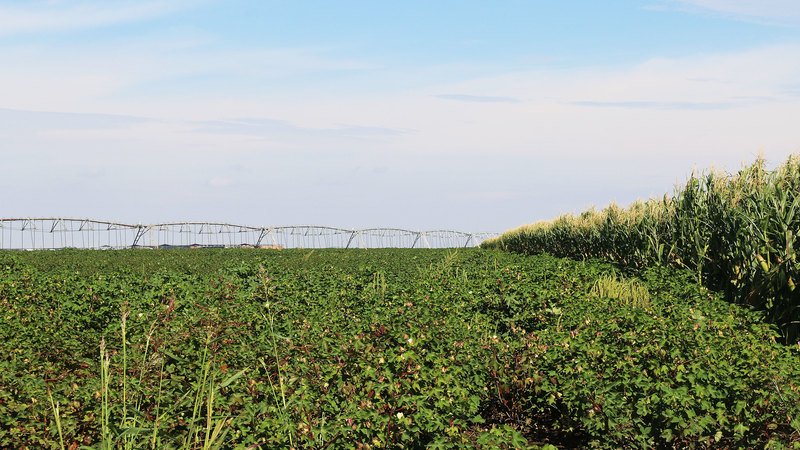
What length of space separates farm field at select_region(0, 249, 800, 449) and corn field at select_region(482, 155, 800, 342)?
4.33 feet

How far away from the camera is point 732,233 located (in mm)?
13164

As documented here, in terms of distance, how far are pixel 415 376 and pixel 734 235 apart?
8.51m

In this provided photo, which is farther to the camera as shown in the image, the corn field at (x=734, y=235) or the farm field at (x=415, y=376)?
the corn field at (x=734, y=235)

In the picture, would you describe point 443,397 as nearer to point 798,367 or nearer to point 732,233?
point 798,367

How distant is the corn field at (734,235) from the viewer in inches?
Result: 454

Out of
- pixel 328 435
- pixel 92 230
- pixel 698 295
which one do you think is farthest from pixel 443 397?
pixel 92 230

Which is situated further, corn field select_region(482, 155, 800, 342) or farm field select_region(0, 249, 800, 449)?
corn field select_region(482, 155, 800, 342)

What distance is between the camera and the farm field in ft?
19.1

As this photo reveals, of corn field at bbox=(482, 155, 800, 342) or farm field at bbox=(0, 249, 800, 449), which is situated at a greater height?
corn field at bbox=(482, 155, 800, 342)

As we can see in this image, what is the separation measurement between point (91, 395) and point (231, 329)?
233 centimetres

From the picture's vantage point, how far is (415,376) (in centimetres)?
667

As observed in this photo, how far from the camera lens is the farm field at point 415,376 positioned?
5.83m

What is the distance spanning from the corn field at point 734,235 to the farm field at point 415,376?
1321 mm

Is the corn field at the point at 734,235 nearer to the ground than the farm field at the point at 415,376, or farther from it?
farther from it
